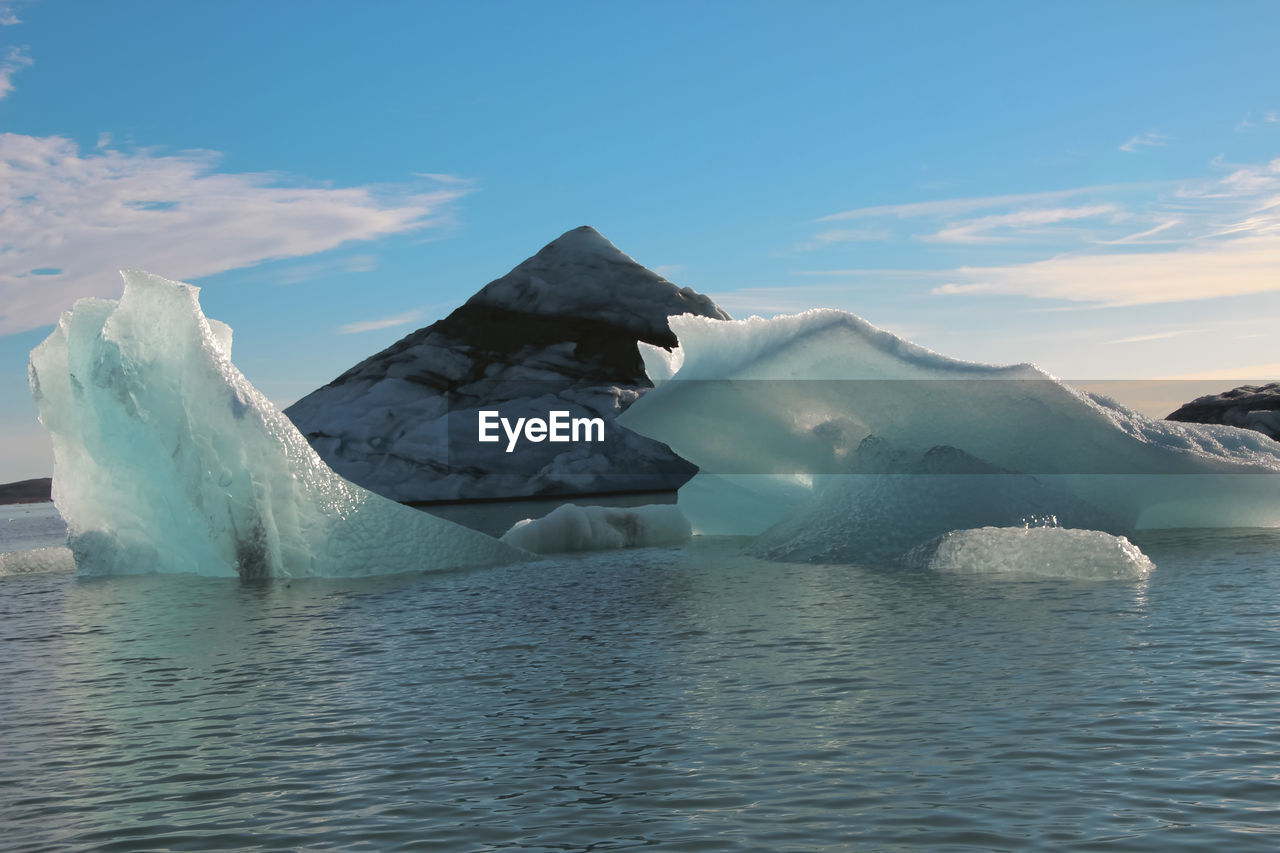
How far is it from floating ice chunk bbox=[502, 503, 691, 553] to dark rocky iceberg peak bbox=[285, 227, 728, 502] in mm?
14961

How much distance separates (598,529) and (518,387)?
19.8m

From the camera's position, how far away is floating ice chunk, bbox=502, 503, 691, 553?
17734 millimetres

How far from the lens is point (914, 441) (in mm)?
14922

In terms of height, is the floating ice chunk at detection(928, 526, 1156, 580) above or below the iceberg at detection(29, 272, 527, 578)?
below

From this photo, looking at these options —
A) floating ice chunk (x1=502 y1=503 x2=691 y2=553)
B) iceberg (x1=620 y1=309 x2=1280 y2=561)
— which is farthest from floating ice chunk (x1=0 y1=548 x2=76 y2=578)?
iceberg (x1=620 y1=309 x2=1280 y2=561)

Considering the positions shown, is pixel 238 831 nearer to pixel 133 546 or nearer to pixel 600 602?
pixel 600 602

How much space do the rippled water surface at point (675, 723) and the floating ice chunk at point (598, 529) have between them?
21.7ft

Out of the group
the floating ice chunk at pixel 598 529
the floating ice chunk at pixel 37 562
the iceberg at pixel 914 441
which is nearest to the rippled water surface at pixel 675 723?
the iceberg at pixel 914 441

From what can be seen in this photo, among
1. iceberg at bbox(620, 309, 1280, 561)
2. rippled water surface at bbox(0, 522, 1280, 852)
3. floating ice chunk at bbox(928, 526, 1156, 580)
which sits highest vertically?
iceberg at bbox(620, 309, 1280, 561)

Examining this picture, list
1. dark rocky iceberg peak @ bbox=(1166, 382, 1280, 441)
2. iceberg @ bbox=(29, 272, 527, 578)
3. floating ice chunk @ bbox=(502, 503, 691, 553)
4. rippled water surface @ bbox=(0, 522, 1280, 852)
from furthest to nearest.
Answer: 1. dark rocky iceberg peak @ bbox=(1166, 382, 1280, 441)
2. floating ice chunk @ bbox=(502, 503, 691, 553)
3. iceberg @ bbox=(29, 272, 527, 578)
4. rippled water surface @ bbox=(0, 522, 1280, 852)

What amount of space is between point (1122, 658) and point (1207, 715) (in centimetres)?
142

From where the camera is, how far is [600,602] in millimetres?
11242

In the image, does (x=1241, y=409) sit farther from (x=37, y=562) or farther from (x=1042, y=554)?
(x=37, y=562)

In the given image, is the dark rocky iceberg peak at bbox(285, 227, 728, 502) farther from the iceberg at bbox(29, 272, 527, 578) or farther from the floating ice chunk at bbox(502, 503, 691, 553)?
the iceberg at bbox(29, 272, 527, 578)
